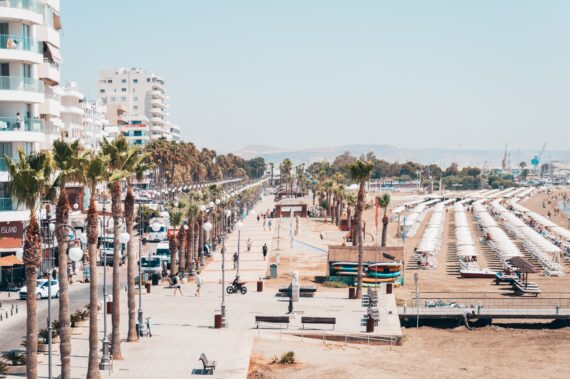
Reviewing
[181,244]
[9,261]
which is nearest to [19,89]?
[9,261]

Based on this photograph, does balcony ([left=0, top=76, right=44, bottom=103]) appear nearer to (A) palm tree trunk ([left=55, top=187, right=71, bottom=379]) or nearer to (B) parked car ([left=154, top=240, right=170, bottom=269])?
(B) parked car ([left=154, top=240, right=170, bottom=269])

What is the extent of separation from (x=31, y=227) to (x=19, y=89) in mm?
25808

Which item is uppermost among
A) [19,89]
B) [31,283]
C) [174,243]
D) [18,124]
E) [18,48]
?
[18,48]

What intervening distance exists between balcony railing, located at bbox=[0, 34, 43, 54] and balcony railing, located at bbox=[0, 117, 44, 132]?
3967mm

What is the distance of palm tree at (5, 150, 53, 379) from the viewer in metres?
20.0

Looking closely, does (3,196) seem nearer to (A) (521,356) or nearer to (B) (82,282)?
(B) (82,282)

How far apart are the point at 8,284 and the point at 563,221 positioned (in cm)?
10551

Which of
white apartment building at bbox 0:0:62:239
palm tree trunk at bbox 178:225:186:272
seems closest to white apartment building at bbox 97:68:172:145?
palm tree trunk at bbox 178:225:186:272

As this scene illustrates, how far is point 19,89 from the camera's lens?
43.8 m

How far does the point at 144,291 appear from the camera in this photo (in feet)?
152

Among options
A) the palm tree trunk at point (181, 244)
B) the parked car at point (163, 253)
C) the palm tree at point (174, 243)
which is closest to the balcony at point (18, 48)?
the palm tree at point (174, 243)

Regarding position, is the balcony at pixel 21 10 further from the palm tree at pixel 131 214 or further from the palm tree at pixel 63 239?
the palm tree at pixel 63 239

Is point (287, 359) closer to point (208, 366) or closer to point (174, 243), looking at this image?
point (208, 366)

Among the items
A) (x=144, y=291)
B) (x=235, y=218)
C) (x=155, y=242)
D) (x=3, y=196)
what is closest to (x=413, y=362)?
(x=144, y=291)
